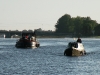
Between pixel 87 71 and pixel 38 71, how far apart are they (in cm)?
832

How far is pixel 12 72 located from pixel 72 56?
148 feet

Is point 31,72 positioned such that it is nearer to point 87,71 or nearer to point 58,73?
point 58,73

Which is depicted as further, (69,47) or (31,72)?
(69,47)

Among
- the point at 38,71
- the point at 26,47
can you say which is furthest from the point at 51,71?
the point at 26,47

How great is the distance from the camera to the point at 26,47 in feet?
602

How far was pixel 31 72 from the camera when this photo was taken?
77.2 meters

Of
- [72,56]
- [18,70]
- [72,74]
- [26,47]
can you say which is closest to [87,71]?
[72,74]

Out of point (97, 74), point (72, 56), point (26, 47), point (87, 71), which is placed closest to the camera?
point (97, 74)

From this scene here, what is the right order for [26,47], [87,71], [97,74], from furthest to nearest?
[26,47], [87,71], [97,74]

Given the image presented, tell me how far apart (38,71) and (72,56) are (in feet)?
138

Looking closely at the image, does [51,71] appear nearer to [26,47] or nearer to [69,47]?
[69,47]

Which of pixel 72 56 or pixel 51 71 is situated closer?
pixel 51 71

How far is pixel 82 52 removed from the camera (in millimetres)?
126562

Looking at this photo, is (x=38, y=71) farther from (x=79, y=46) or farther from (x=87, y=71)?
(x=79, y=46)
